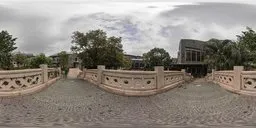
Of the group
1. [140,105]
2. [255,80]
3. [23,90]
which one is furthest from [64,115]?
[255,80]

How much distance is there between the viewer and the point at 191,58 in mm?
47781

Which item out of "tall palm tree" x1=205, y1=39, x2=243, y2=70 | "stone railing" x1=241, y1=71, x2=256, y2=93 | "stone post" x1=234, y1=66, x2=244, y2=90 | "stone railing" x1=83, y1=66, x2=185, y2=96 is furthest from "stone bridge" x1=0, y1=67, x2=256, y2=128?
"tall palm tree" x1=205, y1=39, x2=243, y2=70

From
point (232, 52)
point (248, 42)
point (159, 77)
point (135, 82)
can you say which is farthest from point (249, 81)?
point (232, 52)

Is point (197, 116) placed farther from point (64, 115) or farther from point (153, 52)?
point (153, 52)

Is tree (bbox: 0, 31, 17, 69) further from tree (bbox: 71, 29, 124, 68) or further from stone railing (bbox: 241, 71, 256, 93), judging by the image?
stone railing (bbox: 241, 71, 256, 93)

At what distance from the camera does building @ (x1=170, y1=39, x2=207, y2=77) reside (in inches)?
1813

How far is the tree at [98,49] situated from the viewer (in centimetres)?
3155

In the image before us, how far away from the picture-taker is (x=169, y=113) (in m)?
7.37

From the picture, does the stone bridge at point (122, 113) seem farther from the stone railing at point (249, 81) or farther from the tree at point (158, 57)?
the tree at point (158, 57)

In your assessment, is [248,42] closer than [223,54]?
Yes

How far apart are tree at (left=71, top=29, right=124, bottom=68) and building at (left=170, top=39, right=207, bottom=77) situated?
15.4 meters

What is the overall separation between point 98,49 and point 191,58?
1927 centimetres

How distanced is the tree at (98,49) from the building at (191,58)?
15406 millimetres

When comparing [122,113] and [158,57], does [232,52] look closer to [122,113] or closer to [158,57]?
[158,57]
